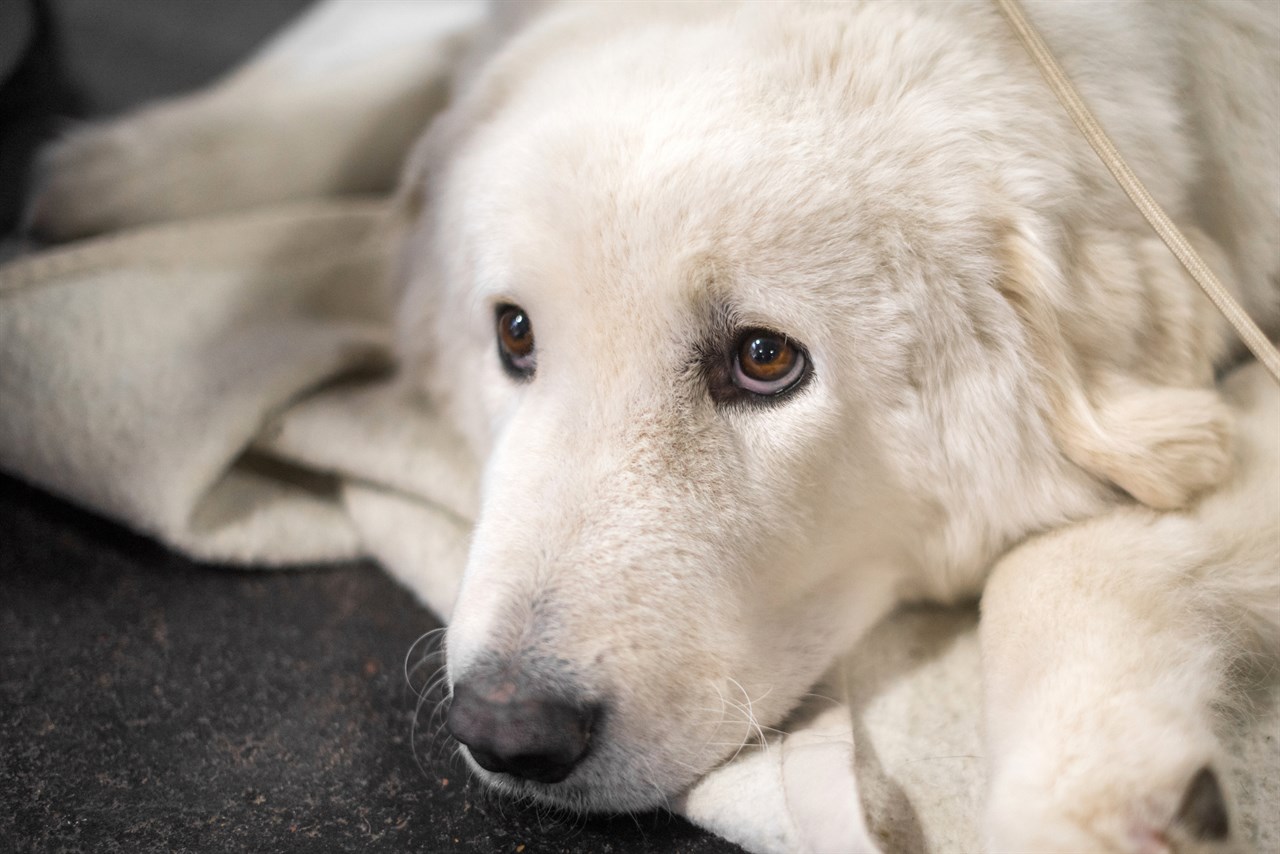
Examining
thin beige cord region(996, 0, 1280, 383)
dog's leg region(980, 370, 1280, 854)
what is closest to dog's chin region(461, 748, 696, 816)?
dog's leg region(980, 370, 1280, 854)

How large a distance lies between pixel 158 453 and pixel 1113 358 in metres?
1.53

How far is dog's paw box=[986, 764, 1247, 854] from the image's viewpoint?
3.45 ft

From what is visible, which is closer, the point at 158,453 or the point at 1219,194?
the point at 1219,194

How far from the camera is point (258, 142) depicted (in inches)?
96.3

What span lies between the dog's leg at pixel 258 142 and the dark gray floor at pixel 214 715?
0.76 meters

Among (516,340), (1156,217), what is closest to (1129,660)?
(1156,217)

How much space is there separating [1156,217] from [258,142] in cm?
197

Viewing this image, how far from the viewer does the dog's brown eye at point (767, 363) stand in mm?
1327

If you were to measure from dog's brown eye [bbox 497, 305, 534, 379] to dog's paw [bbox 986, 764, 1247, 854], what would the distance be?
2.84 ft

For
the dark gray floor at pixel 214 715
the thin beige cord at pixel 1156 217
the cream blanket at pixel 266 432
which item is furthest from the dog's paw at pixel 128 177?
the thin beige cord at pixel 1156 217

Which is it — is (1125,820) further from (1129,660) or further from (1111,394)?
(1111,394)

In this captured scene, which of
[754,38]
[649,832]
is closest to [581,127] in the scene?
[754,38]

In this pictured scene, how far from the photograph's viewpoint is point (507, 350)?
5.10ft

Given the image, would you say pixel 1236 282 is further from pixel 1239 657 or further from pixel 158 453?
pixel 158 453
